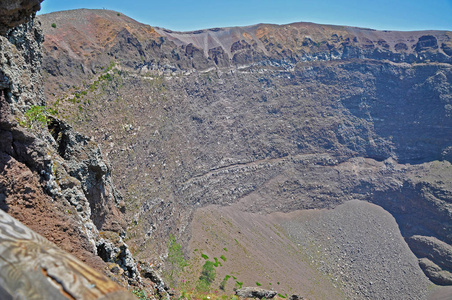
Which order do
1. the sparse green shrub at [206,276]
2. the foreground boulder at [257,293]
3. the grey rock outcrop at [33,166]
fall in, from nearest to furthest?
the grey rock outcrop at [33,166]
the foreground boulder at [257,293]
the sparse green shrub at [206,276]

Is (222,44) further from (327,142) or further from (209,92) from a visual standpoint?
(327,142)

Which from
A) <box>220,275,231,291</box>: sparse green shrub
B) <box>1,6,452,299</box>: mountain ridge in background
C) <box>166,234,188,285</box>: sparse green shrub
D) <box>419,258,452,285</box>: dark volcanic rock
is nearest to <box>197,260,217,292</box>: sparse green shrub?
<box>220,275,231,291</box>: sparse green shrub

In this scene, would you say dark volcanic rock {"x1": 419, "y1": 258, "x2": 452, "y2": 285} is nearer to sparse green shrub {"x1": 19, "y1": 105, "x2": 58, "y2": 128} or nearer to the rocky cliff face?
the rocky cliff face

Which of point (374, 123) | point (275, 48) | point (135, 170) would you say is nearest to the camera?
point (135, 170)

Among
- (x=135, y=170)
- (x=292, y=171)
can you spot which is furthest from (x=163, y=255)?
(x=292, y=171)

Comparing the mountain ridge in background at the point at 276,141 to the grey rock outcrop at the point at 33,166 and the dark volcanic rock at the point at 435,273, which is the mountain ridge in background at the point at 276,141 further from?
the grey rock outcrop at the point at 33,166

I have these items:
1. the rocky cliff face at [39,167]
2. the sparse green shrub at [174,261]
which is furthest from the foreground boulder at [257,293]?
the rocky cliff face at [39,167]

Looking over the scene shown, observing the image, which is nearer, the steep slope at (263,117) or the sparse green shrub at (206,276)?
the sparse green shrub at (206,276)
